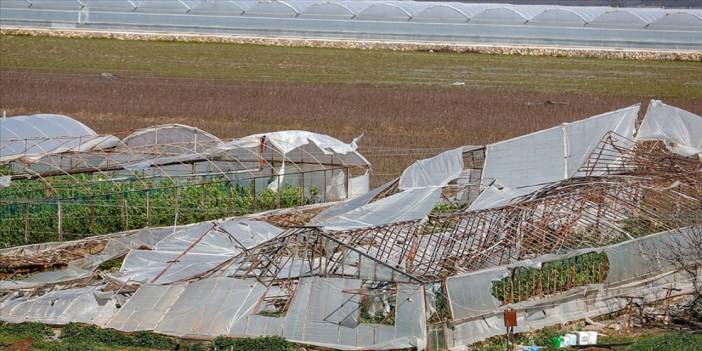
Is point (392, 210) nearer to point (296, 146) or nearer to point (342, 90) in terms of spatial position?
point (296, 146)

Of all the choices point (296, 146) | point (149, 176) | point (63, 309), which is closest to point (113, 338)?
point (63, 309)

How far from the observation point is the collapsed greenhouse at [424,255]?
55.5ft

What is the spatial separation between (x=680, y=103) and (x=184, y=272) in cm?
2336

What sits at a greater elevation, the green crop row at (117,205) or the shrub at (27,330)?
the green crop row at (117,205)

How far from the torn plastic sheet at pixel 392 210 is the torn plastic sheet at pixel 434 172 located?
1.31m

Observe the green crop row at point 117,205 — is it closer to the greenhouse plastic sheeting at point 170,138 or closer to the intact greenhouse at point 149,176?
the intact greenhouse at point 149,176

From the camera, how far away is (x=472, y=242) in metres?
19.2

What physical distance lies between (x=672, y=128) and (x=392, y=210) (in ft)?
26.6

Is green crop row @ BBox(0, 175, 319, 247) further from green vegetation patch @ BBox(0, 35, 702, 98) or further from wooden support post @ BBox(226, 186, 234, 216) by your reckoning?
green vegetation patch @ BBox(0, 35, 702, 98)

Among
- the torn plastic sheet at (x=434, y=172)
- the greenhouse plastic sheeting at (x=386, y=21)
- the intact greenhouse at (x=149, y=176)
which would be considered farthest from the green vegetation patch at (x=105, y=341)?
the greenhouse plastic sheeting at (x=386, y=21)

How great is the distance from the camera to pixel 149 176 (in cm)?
2661

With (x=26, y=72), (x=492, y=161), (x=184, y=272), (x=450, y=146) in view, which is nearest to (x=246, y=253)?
(x=184, y=272)

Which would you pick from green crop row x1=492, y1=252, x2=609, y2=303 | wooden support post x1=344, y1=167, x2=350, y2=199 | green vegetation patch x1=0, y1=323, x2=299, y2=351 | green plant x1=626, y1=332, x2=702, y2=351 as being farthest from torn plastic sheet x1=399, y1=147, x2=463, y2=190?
green plant x1=626, y1=332, x2=702, y2=351

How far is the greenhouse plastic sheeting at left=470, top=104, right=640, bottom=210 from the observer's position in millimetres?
23578
